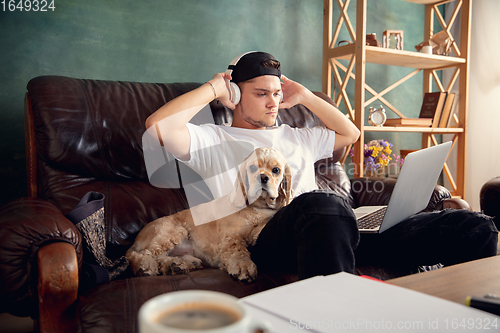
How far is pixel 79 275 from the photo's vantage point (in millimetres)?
1158

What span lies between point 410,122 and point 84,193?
8.83ft

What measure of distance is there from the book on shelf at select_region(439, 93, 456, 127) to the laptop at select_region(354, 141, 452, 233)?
223 cm

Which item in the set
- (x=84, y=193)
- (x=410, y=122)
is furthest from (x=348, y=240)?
(x=410, y=122)

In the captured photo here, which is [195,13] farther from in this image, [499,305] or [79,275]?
[499,305]

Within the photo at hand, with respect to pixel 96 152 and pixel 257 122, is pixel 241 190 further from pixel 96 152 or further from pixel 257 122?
pixel 96 152

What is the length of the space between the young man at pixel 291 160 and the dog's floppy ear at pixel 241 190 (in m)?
0.12

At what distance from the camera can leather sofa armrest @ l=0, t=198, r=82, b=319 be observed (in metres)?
1.04

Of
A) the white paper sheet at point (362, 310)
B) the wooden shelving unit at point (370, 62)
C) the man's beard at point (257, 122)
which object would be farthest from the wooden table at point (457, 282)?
the wooden shelving unit at point (370, 62)

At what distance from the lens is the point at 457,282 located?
2.36ft

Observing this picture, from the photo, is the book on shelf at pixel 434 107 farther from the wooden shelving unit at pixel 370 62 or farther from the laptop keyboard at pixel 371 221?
the laptop keyboard at pixel 371 221

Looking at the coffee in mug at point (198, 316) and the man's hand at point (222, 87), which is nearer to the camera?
the coffee in mug at point (198, 316)

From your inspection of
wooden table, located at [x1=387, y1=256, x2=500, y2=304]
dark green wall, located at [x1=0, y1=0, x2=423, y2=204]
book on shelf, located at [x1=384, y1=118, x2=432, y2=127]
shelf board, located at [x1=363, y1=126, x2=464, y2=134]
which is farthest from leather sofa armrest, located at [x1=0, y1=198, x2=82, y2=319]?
book on shelf, located at [x1=384, y1=118, x2=432, y2=127]

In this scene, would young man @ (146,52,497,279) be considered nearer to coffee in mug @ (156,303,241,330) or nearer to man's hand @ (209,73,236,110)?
man's hand @ (209,73,236,110)

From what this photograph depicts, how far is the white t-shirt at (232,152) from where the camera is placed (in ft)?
5.67
